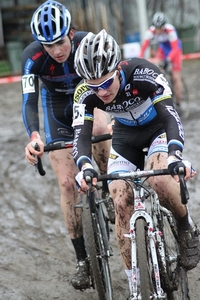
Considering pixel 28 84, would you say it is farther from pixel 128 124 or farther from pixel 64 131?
pixel 128 124

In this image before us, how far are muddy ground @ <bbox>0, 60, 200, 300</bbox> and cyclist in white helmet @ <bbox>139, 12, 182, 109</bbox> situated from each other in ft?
4.56

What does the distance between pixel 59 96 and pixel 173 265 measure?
2082 mm

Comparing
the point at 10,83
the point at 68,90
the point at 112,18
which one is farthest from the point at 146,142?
the point at 112,18

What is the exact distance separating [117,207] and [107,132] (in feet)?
4.16

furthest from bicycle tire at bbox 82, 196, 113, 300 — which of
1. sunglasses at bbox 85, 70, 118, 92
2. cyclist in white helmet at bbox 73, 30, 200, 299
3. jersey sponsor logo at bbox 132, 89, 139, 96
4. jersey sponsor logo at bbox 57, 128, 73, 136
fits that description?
sunglasses at bbox 85, 70, 118, 92

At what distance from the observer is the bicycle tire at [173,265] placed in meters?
4.72

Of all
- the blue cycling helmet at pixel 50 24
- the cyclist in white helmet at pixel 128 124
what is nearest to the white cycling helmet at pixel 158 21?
the blue cycling helmet at pixel 50 24

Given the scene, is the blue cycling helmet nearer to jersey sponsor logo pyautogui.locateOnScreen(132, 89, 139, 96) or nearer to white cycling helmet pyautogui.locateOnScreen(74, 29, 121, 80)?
white cycling helmet pyautogui.locateOnScreen(74, 29, 121, 80)

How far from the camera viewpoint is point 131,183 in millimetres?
4820

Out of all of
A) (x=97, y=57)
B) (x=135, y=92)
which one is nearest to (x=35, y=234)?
(x=135, y=92)

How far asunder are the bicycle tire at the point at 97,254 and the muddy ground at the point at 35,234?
0.50m

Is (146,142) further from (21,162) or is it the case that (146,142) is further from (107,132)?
(21,162)

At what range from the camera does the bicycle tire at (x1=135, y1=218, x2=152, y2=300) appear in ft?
13.6

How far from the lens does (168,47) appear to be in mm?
14109
